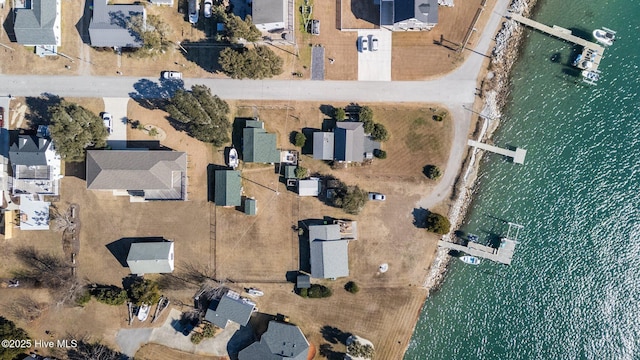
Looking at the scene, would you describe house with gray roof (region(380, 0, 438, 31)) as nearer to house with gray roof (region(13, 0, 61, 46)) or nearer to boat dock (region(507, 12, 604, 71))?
boat dock (region(507, 12, 604, 71))

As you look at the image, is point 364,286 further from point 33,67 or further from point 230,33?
point 33,67

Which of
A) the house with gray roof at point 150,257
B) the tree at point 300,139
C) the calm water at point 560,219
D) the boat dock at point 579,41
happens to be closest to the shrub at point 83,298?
the house with gray roof at point 150,257

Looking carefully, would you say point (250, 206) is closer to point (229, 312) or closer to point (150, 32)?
point (229, 312)

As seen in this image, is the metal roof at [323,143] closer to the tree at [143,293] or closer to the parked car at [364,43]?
the parked car at [364,43]

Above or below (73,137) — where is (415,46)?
above

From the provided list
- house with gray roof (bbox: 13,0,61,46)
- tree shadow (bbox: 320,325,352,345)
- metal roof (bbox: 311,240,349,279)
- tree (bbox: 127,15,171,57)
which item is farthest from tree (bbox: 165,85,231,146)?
tree shadow (bbox: 320,325,352,345)

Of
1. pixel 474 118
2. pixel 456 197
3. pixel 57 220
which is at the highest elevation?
pixel 474 118

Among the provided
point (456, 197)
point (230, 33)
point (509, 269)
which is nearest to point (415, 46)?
point (456, 197)
